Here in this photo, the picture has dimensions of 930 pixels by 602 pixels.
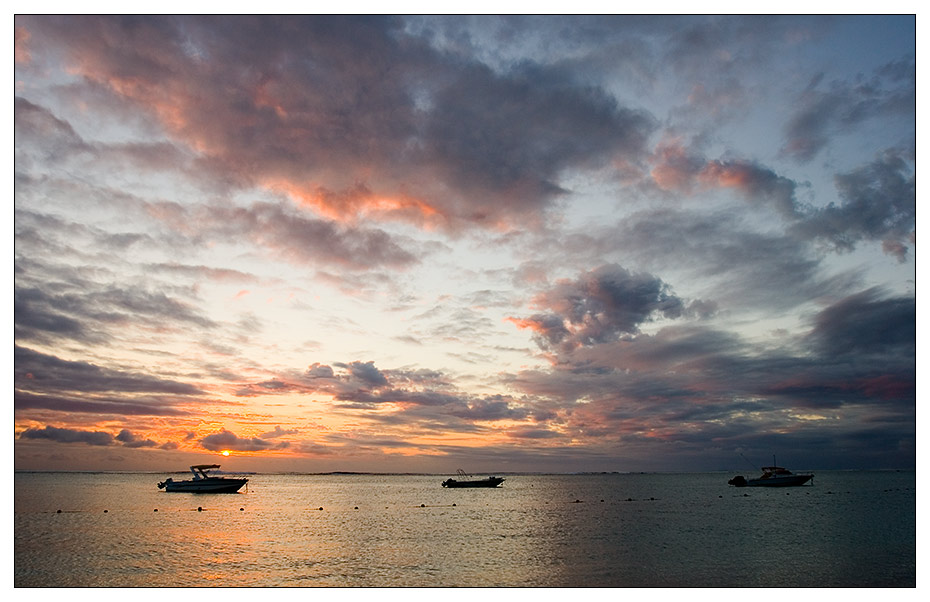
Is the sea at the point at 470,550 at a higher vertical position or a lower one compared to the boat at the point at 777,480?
higher

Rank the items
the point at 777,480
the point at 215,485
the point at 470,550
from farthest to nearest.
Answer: the point at 777,480 → the point at 215,485 → the point at 470,550

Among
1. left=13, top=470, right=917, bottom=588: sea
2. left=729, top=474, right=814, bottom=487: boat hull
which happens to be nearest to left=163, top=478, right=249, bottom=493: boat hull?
left=13, top=470, right=917, bottom=588: sea

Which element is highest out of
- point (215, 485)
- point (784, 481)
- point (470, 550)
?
point (470, 550)

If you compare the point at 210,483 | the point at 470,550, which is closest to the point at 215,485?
the point at 210,483

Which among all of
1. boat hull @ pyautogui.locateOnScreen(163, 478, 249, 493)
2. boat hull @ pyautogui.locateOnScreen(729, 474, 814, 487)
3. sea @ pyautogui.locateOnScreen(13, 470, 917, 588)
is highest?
sea @ pyautogui.locateOnScreen(13, 470, 917, 588)

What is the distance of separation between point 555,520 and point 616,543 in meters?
28.4

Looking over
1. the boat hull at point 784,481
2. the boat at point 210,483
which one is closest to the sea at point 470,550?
the boat at point 210,483

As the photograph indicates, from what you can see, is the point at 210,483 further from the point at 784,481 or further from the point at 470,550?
the point at 784,481

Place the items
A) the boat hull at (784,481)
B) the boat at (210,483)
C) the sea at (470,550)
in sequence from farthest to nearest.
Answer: the boat hull at (784,481)
the boat at (210,483)
the sea at (470,550)

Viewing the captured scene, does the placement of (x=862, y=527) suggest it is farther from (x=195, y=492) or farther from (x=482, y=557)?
(x=195, y=492)

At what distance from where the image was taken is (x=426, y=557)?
52.0 m

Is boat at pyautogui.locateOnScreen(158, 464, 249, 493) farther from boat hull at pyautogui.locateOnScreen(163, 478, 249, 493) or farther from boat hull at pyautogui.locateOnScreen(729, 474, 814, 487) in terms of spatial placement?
boat hull at pyautogui.locateOnScreen(729, 474, 814, 487)

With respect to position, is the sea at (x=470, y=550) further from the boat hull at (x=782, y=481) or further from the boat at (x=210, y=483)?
the boat hull at (x=782, y=481)
